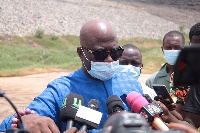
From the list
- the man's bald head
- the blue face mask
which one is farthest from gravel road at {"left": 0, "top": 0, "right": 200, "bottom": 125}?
the man's bald head

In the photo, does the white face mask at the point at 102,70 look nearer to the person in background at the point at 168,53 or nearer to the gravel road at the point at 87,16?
the person in background at the point at 168,53

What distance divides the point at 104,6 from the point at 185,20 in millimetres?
14167

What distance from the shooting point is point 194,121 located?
2656 mm

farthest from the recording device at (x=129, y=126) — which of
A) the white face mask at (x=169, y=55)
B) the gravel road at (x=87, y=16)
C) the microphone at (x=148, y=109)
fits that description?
the gravel road at (x=87, y=16)

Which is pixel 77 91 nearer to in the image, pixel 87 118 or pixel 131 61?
pixel 87 118

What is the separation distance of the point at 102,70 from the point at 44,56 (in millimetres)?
19629

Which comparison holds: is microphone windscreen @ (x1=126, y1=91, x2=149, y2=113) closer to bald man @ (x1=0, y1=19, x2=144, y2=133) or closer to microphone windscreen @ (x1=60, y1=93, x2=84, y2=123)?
microphone windscreen @ (x1=60, y1=93, x2=84, y2=123)

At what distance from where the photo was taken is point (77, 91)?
102 inches

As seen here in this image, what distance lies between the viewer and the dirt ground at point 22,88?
31.9ft

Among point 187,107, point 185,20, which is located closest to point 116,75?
point 187,107

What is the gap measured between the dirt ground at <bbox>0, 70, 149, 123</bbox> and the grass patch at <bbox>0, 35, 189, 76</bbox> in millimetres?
1050

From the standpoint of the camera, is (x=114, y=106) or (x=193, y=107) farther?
(x=193, y=107)

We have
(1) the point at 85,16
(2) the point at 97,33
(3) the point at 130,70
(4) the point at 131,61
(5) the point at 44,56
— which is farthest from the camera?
(1) the point at 85,16

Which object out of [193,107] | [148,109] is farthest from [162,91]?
[148,109]
